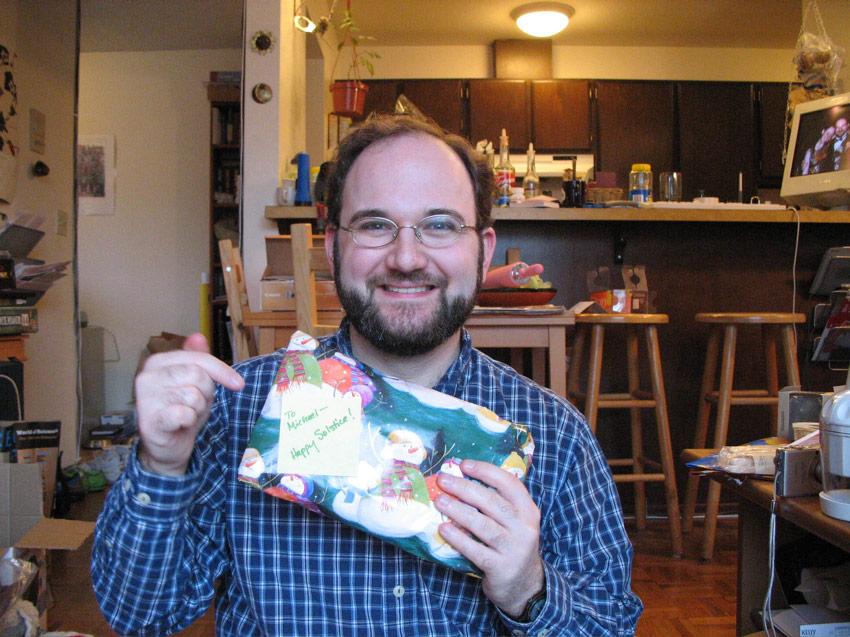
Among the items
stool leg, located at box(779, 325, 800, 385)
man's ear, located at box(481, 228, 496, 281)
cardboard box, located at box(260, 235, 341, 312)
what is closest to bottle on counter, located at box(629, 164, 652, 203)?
stool leg, located at box(779, 325, 800, 385)

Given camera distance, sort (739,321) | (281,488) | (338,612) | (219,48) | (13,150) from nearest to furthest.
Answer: (281,488) < (338,612) < (739,321) < (13,150) < (219,48)

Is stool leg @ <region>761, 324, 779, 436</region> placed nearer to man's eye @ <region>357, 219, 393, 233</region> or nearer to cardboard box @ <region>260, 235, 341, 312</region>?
cardboard box @ <region>260, 235, 341, 312</region>

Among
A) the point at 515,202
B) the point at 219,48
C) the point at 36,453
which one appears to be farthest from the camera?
the point at 219,48

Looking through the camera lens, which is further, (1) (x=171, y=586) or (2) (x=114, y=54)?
(2) (x=114, y=54)

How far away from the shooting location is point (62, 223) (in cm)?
332

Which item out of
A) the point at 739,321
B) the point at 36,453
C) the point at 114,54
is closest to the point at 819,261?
the point at 739,321

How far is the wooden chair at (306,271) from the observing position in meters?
1.87

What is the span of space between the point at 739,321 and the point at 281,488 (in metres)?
1.97

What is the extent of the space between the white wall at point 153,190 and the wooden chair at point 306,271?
342 cm

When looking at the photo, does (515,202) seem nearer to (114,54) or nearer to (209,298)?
(209,298)

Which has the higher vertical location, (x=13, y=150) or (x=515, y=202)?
(x=13, y=150)

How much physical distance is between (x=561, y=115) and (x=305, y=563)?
4773 millimetres

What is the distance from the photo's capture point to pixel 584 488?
0.83m

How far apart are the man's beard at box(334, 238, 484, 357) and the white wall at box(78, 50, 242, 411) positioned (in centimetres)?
451
